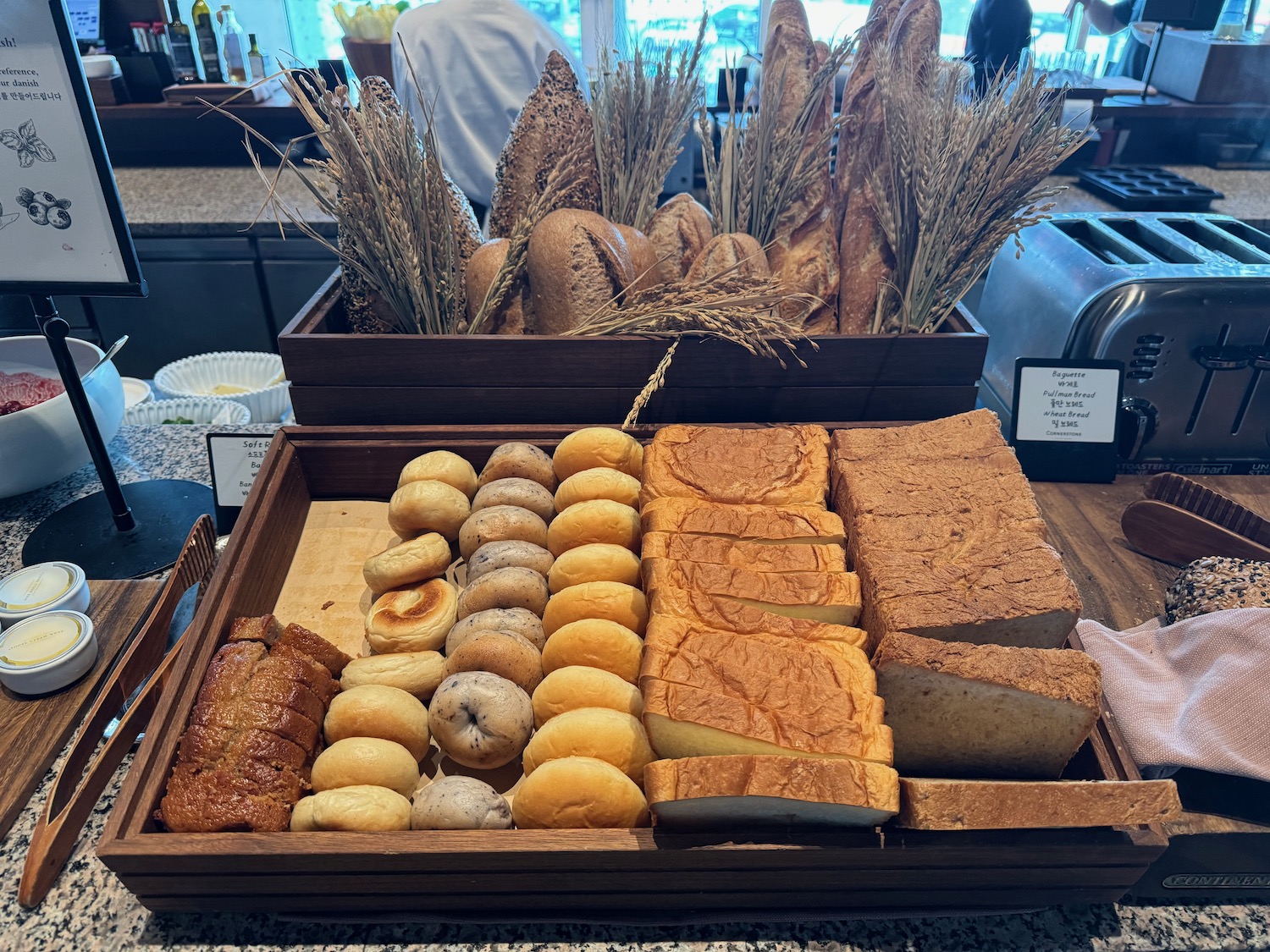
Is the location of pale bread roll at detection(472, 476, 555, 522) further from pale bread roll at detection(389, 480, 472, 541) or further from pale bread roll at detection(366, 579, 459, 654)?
pale bread roll at detection(366, 579, 459, 654)

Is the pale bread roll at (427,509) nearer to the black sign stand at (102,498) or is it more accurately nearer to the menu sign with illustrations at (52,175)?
the black sign stand at (102,498)

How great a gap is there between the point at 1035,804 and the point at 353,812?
2.62 ft

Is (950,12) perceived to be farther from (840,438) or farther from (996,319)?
(840,438)

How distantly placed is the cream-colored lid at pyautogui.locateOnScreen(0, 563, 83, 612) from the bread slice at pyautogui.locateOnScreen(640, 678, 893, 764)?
1017 mm

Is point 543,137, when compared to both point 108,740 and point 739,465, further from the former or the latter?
point 108,740

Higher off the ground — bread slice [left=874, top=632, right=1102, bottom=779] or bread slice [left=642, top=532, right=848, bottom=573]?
bread slice [left=642, top=532, right=848, bottom=573]

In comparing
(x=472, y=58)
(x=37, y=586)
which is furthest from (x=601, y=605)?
(x=472, y=58)

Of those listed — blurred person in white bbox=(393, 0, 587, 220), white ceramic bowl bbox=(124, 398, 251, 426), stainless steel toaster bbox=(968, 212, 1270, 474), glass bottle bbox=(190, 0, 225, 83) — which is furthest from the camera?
glass bottle bbox=(190, 0, 225, 83)

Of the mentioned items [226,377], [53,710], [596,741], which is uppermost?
[596,741]

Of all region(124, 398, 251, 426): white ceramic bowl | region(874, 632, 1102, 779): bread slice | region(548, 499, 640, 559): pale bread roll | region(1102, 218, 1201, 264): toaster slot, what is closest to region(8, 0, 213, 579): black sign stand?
region(124, 398, 251, 426): white ceramic bowl

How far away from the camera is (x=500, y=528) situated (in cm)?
137

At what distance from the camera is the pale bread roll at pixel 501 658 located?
3.72 feet

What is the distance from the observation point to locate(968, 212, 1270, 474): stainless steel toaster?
1.67 m

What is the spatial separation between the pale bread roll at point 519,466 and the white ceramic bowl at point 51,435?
78cm
